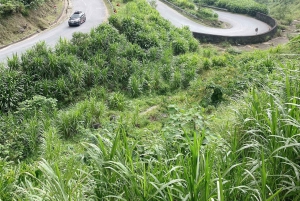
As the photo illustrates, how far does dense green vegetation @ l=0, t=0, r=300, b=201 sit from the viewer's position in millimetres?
3029

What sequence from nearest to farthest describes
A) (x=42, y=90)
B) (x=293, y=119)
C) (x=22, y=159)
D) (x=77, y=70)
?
1. (x=293, y=119)
2. (x=22, y=159)
3. (x=42, y=90)
4. (x=77, y=70)

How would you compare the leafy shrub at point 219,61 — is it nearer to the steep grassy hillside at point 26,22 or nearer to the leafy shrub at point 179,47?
the leafy shrub at point 179,47

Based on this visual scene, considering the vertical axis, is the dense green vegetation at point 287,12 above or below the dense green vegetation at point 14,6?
below

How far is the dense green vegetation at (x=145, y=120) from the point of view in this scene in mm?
3029

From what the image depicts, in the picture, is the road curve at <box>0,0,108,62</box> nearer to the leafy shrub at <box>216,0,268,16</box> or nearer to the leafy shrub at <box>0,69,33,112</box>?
the leafy shrub at <box>0,69,33,112</box>

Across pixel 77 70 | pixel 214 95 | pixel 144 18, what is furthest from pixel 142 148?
pixel 144 18

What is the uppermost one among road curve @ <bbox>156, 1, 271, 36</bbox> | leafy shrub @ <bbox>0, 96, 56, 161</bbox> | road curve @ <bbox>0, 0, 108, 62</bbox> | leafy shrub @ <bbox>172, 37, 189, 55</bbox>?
leafy shrub @ <bbox>0, 96, 56, 161</bbox>

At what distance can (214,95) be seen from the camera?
9453 mm

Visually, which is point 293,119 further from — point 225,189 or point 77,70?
point 77,70

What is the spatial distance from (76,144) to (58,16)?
15914 millimetres

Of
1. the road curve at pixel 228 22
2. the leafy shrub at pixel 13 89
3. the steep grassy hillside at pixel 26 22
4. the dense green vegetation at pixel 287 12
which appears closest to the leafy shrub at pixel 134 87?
the leafy shrub at pixel 13 89

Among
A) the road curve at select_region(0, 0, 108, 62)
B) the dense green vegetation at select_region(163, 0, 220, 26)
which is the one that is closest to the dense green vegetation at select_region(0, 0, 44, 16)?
the road curve at select_region(0, 0, 108, 62)

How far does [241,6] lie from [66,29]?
25.4 meters

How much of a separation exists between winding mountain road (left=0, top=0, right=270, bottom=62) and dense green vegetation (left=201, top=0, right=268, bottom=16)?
3.35 feet
